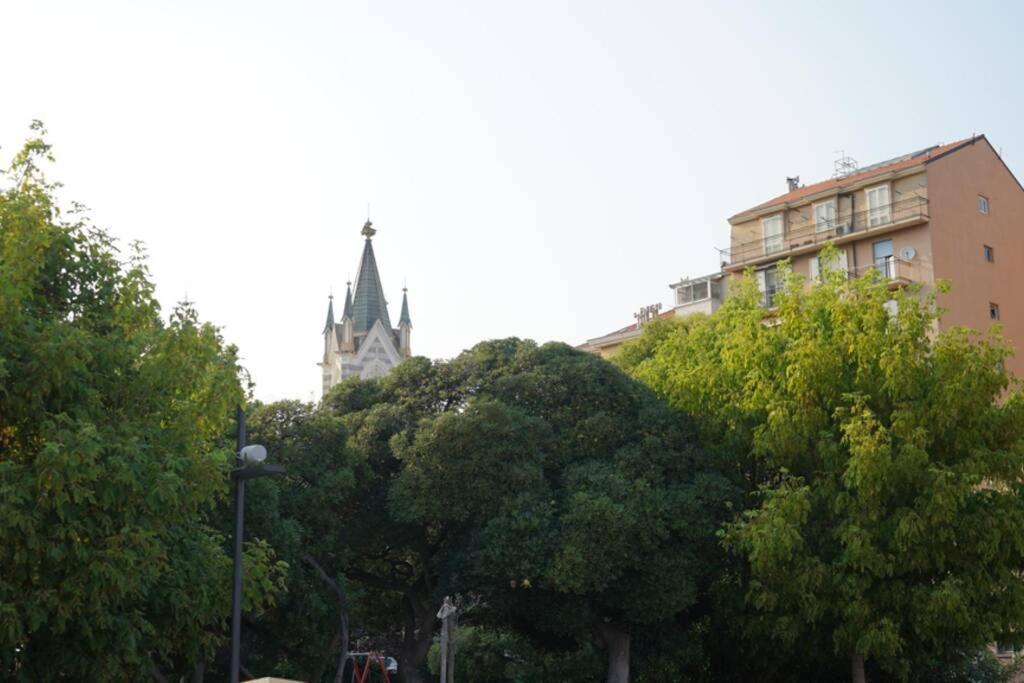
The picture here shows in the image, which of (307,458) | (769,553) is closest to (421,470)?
(307,458)

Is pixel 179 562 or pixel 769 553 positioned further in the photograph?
pixel 769 553

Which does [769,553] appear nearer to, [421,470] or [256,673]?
[421,470]

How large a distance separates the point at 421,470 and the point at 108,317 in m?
11.7

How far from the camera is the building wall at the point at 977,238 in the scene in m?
45.9

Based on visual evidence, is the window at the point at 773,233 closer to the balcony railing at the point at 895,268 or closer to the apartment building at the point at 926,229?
the apartment building at the point at 926,229

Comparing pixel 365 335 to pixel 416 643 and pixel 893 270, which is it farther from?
pixel 416 643

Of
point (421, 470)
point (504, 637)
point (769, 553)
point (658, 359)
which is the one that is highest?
point (658, 359)

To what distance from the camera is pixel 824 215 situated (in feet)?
162

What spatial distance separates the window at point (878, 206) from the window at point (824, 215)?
1608 millimetres

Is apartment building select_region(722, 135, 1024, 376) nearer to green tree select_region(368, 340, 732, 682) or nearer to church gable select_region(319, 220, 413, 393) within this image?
green tree select_region(368, 340, 732, 682)

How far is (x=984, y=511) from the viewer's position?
25.4m

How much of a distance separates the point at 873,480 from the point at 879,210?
24185 millimetres

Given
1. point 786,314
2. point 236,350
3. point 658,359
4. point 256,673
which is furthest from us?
point 658,359

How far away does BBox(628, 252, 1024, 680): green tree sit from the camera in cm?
2509
